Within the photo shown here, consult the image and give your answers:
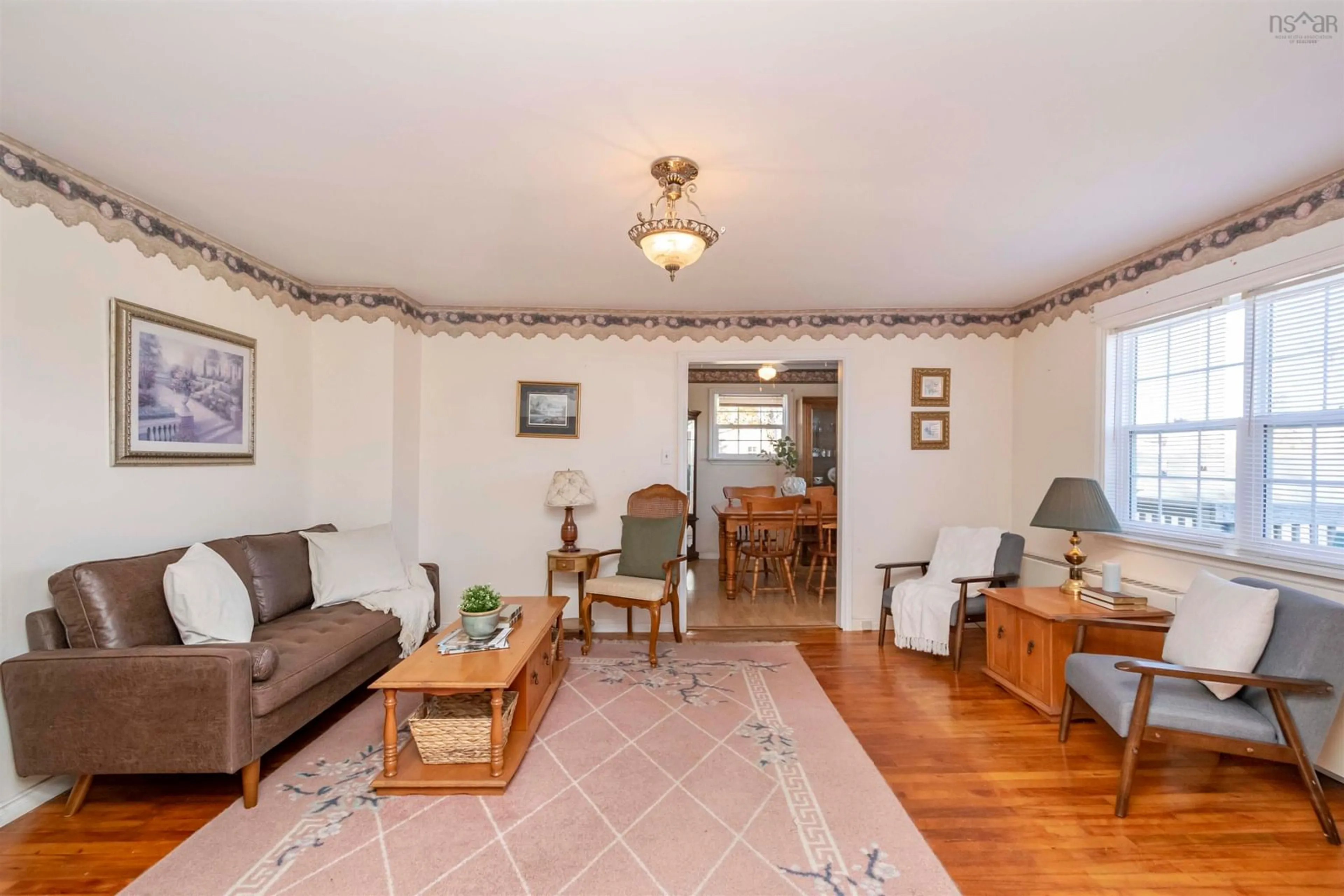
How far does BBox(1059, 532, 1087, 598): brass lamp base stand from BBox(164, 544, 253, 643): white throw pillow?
4.15 metres

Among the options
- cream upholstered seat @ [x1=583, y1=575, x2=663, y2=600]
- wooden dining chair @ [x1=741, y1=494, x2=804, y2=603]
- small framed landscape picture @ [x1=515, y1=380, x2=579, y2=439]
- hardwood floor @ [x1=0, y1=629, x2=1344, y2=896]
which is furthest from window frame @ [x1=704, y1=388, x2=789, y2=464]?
hardwood floor @ [x1=0, y1=629, x2=1344, y2=896]

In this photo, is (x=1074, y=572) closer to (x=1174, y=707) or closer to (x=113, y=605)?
(x=1174, y=707)

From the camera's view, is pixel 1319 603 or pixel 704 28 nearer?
pixel 704 28

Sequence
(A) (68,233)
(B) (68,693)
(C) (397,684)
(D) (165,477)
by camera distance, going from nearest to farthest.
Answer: (B) (68,693) < (C) (397,684) < (A) (68,233) < (D) (165,477)

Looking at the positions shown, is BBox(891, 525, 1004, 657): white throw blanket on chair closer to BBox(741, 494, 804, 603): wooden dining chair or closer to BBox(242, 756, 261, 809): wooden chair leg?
BBox(741, 494, 804, 603): wooden dining chair

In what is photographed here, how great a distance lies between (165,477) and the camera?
280 cm

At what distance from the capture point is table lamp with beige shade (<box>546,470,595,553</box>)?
4184 mm

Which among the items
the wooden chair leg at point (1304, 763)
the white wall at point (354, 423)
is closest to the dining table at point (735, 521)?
the white wall at point (354, 423)

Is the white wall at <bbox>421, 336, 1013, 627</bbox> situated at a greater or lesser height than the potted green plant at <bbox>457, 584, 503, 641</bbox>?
greater

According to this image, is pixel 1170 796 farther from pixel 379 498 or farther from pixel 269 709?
pixel 379 498

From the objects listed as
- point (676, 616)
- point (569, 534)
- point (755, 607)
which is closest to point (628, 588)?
point (676, 616)

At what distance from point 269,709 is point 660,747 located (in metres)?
1.58

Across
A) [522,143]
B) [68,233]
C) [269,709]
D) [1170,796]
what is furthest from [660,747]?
[68,233]

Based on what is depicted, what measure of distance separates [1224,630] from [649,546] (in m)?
3.00
